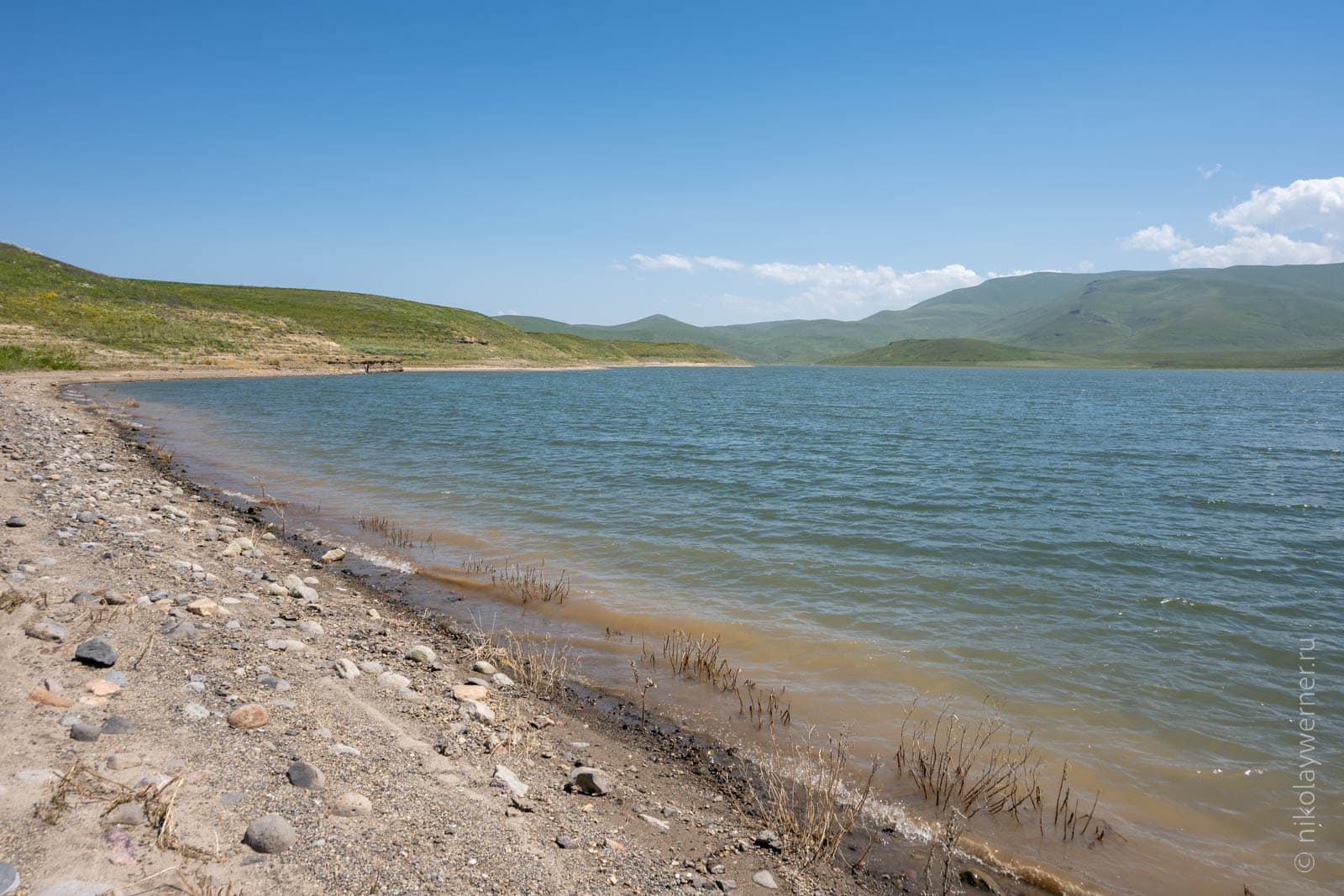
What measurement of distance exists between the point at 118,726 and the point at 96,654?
1.44m

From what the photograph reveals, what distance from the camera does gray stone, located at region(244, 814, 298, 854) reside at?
13.3 ft

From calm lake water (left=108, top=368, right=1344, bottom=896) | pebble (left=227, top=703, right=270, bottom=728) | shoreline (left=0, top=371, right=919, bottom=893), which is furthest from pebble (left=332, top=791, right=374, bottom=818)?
calm lake water (left=108, top=368, right=1344, bottom=896)

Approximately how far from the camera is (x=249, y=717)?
559 cm

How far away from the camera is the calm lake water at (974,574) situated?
6.89 meters

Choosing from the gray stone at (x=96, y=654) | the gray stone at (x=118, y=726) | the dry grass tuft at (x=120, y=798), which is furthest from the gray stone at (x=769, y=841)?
the gray stone at (x=96, y=654)

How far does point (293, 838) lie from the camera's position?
419 centimetres

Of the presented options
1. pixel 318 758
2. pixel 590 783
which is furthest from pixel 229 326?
pixel 590 783

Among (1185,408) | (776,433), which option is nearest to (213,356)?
(776,433)

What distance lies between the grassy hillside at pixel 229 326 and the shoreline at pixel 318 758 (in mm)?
58297

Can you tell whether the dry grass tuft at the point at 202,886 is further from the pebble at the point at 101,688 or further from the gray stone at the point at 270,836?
the pebble at the point at 101,688

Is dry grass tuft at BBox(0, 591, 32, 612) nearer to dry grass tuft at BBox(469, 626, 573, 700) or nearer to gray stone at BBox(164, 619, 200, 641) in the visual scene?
gray stone at BBox(164, 619, 200, 641)

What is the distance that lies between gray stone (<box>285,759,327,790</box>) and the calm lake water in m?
3.96

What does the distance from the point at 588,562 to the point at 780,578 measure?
3798 mm

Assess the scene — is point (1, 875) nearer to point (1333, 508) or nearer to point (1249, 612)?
point (1249, 612)
